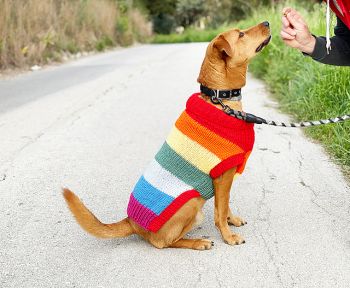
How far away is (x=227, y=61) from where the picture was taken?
2.98m

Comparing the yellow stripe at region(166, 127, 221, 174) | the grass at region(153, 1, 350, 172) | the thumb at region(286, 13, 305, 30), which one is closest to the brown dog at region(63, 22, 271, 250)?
the yellow stripe at region(166, 127, 221, 174)

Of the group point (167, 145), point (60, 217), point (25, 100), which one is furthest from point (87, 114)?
point (167, 145)

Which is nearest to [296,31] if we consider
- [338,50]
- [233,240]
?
[338,50]

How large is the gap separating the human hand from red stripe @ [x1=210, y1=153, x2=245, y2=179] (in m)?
0.81

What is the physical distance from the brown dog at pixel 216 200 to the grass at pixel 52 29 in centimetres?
919

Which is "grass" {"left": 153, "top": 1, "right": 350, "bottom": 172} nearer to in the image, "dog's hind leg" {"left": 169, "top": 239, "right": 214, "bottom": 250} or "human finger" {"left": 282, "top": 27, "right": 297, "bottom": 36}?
"human finger" {"left": 282, "top": 27, "right": 297, "bottom": 36}

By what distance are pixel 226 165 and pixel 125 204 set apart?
43.5 inches

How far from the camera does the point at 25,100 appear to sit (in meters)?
7.90

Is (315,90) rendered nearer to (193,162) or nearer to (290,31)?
(290,31)

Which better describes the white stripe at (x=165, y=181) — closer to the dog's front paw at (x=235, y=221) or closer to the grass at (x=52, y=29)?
the dog's front paw at (x=235, y=221)

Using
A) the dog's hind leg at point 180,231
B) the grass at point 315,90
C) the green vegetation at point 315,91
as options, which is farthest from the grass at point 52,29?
the dog's hind leg at point 180,231

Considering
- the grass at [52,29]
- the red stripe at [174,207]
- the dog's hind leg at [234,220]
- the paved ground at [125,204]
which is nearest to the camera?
the paved ground at [125,204]

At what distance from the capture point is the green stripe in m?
2.83

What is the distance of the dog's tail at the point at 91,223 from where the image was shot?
273cm
